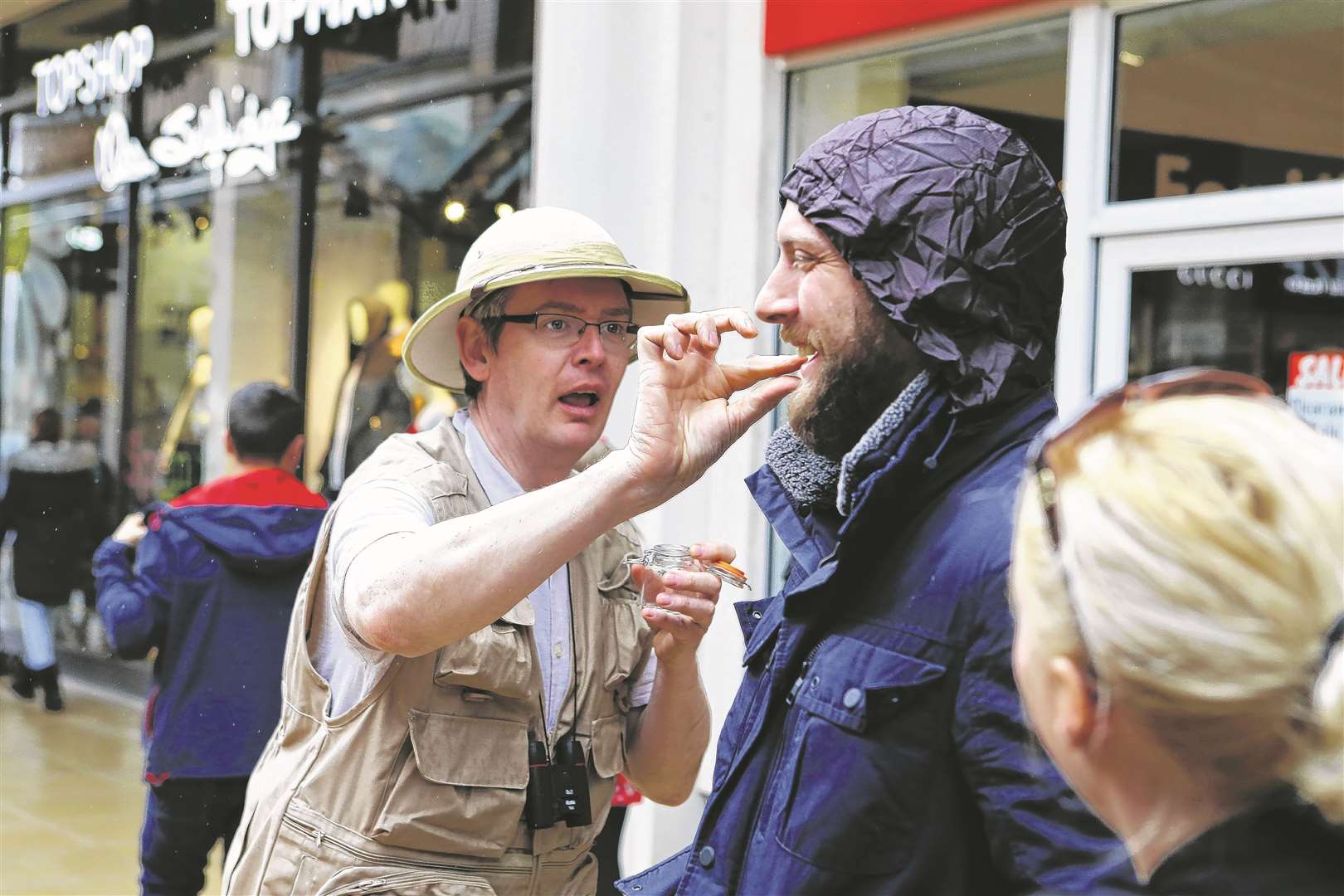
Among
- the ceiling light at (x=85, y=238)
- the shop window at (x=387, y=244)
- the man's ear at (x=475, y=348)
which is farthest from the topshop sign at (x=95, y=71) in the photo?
→ the man's ear at (x=475, y=348)

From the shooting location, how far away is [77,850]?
6.56 metres

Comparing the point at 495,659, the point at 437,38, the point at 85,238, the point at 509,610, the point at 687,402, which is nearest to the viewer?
the point at 687,402

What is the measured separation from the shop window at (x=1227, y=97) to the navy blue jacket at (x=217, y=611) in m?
2.83

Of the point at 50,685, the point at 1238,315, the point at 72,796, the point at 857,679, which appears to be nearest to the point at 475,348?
the point at 857,679

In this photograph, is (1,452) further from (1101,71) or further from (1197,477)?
(1197,477)

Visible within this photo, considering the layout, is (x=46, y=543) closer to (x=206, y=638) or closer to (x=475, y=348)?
(x=206, y=638)

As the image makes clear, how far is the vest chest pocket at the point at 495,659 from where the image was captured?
7.95 ft

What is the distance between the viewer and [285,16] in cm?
793

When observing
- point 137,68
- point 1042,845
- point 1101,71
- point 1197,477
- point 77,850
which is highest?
point 137,68

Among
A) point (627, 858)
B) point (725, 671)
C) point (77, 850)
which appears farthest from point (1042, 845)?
point (77, 850)

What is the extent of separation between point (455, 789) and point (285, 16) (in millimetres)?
6449

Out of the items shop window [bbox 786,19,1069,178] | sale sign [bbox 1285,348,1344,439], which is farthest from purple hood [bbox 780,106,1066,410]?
shop window [bbox 786,19,1069,178]

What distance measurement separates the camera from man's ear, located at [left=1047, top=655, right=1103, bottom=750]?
3.63ft

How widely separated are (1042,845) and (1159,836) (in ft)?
1.37
